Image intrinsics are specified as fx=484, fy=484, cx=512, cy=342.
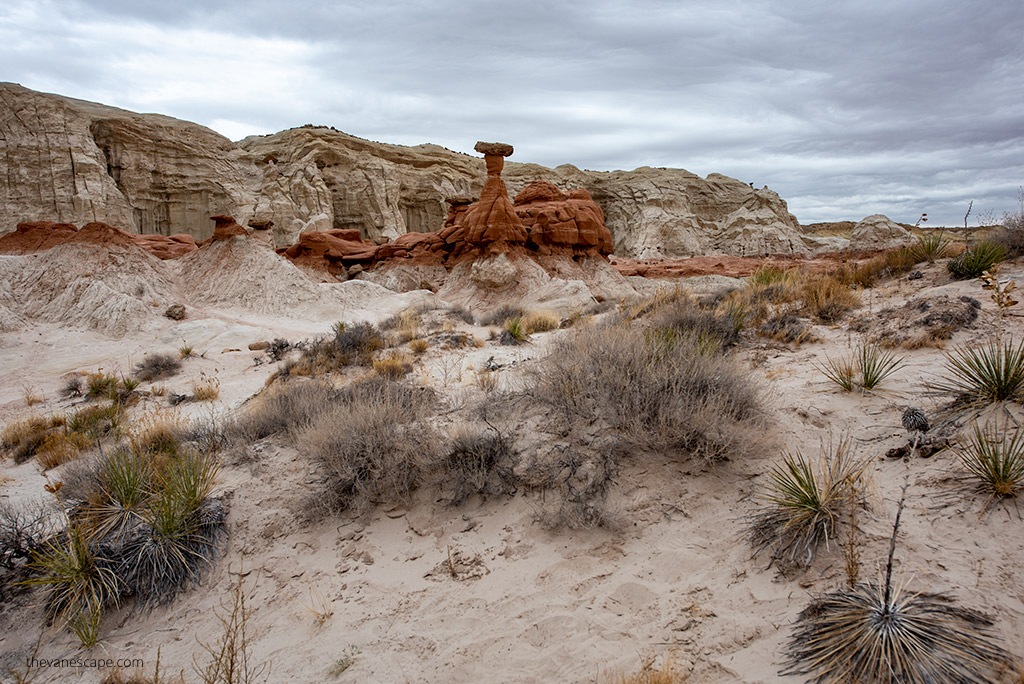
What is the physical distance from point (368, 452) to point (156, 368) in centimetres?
966

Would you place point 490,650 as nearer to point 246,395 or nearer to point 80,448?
point 80,448

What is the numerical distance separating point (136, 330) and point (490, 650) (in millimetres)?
15653

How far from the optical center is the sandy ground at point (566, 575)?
2521 millimetres

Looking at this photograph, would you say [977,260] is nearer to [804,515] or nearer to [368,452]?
[804,515]

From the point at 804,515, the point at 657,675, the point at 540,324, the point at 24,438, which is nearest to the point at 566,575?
the point at 657,675

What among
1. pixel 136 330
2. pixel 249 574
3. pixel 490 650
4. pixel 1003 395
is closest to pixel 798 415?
pixel 1003 395

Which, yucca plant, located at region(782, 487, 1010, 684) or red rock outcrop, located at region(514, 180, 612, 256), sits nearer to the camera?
yucca plant, located at region(782, 487, 1010, 684)

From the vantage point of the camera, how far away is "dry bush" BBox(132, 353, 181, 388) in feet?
35.2

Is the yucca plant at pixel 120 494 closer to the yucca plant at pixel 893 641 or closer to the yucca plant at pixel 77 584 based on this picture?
the yucca plant at pixel 77 584

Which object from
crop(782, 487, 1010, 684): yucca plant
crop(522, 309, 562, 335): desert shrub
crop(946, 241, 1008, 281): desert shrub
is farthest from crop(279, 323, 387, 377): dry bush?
crop(946, 241, 1008, 281): desert shrub

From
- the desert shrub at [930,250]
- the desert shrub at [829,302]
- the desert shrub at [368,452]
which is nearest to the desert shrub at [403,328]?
the desert shrub at [368,452]

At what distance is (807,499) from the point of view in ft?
9.34

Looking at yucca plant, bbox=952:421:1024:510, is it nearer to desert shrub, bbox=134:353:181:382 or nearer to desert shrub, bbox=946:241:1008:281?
desert shrub, bbox=946:241:1008:281

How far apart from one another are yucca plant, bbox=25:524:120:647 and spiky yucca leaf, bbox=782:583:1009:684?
14.4 ft
